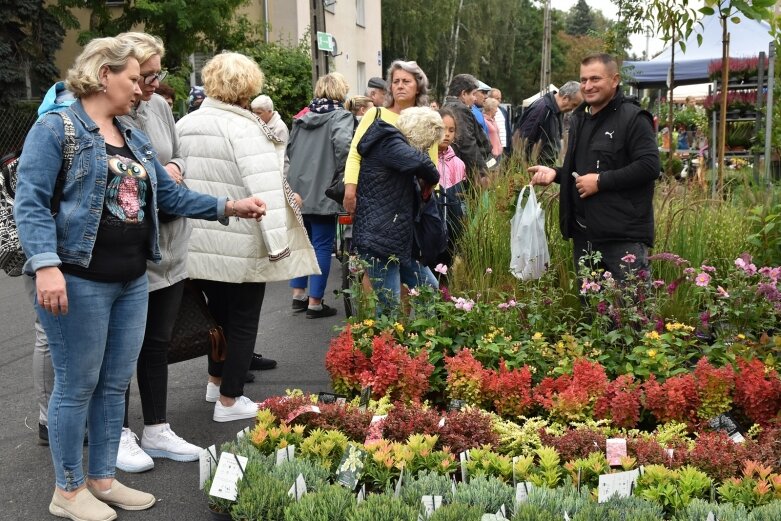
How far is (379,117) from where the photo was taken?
5480mm

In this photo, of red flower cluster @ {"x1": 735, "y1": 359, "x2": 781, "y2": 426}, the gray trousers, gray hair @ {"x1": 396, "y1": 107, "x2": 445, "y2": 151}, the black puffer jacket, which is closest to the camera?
red flower cluster @ {"x1": 735, "y1": 359, "x2": 781, "y2": 426}

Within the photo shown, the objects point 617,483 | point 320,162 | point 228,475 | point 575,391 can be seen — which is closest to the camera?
point 617,483

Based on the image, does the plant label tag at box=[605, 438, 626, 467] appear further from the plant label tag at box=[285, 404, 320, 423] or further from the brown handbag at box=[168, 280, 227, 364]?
the brown handbag at box=[168, 280, 227, 364]

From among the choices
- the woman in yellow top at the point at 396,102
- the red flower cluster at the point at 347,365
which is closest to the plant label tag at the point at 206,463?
the red flower cluster at the point at 347,365

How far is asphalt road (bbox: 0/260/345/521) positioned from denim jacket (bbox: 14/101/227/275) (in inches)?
47.4

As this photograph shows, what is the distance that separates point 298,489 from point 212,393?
2.18 m

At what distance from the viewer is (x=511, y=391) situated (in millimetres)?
4109

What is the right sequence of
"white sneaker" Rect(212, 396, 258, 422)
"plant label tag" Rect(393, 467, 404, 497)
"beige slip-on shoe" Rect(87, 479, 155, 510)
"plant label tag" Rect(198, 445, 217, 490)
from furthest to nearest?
"white sneaker" Rect(212, 396, 258, 422), "beige slip-on shoe" Rect(87, 479, 155, 510), "plant label tag" Rect(198, 445, 217, 490), "plant label tag" Rect(393, 467, 404, 497)

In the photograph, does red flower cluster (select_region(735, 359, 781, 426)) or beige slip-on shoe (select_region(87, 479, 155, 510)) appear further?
red flower cluster (select_region(735, 359, 781, 426))

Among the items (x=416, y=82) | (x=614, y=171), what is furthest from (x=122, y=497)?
(x=416, y=82)

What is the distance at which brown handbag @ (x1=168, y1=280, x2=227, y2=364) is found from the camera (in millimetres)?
4621

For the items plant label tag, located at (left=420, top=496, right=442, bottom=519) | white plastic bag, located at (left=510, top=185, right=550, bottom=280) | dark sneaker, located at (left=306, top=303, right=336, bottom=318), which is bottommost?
dark sneaker, located at (left=306, top=303, right=336, bottom=318)

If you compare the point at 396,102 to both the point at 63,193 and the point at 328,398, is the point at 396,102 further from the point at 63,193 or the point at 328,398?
the point at 63,193

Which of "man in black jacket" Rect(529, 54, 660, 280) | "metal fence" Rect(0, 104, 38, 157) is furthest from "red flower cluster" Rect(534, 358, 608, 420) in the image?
"metal fence" Rect(0, 104, 38, 157)
